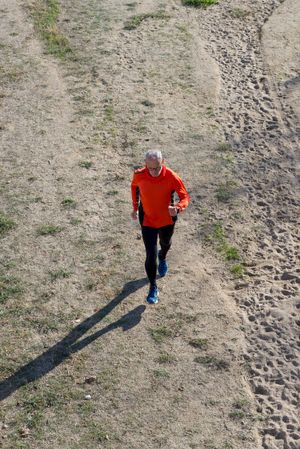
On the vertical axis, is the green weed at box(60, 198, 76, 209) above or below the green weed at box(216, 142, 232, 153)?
below

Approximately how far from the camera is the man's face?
27.5 feet

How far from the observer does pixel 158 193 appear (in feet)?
28.6

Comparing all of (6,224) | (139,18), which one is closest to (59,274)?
(6,224)

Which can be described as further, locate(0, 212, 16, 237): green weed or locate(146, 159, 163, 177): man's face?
locate(0, 212, 16, 237): green weed

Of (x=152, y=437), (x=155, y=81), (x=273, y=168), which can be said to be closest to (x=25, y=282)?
(x=152, y=437)

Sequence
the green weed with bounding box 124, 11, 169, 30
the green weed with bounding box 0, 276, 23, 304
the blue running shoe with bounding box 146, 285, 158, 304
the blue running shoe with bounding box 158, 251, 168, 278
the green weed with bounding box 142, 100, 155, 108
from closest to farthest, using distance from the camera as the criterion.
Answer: the blue running shoe with bounding box 146, 285, 158, 304, the green weed with bounding box 0, 276, 23, 304, the blue running shoe with bounding box 158, 251, 168, 278, the green weed with bounding box 142, 100, 155, 108, the green weed with bounding box 124, 11, 169, 30

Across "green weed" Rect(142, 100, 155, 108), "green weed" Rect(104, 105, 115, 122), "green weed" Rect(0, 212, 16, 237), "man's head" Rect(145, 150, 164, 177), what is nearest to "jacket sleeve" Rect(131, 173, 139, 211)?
"man's head" Rect(145, 150, 164, 177)

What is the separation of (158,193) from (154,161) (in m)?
0.48

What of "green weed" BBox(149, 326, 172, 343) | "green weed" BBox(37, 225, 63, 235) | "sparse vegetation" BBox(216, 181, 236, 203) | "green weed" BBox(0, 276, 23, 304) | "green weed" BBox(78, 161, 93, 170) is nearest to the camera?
"green weed" BBox(149, 326, 172, 343)

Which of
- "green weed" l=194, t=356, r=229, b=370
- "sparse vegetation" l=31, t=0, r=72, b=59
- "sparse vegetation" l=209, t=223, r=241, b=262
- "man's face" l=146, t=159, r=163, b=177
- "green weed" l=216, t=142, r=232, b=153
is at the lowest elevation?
"green weed" l=194, t=356, r=229, b=370

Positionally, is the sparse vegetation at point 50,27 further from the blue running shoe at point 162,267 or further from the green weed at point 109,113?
the blue running shoe at point 162,267

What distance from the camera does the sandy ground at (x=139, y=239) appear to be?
26.4 feet

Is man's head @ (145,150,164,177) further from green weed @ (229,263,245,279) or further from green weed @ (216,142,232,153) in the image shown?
green weed @ (216,142,232,153)

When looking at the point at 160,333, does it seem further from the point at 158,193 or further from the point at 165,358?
the point at 158,193
